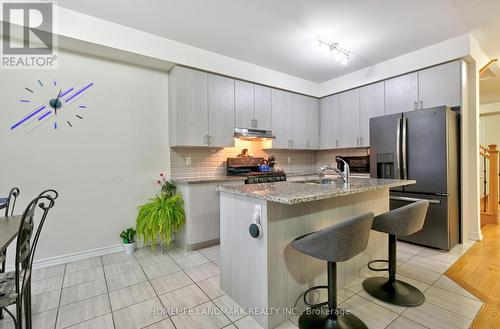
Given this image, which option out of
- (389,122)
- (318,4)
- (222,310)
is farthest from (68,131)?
(389,122)

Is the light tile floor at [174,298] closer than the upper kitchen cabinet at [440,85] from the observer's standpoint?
Yes

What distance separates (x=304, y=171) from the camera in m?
5.05

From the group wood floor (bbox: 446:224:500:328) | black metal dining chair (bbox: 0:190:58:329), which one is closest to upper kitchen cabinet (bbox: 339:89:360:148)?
wood floor (bbox: 446:224:500:328)

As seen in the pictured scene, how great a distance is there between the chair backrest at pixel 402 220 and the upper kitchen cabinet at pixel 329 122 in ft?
9.09

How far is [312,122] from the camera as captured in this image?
4.73 meters

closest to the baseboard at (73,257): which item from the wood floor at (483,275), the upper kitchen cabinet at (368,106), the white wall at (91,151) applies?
the white wall at (91,151)

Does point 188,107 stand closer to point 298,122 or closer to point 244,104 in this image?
point 244,104

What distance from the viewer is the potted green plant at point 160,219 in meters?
2.71

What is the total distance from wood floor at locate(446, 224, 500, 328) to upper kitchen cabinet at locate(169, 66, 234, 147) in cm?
306

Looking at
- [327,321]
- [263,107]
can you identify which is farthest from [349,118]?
[327,321]

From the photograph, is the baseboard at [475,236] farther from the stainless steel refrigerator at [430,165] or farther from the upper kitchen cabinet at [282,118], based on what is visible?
the upper kitchen cabinet at [282,118]

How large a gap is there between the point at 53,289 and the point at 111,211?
3.27 feet

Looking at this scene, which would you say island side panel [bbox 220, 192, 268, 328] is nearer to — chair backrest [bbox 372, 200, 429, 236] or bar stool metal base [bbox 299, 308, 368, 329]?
bar stool metal base [bbox 299, 308, 368, 329]

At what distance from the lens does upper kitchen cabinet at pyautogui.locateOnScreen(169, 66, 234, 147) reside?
10.3ft
